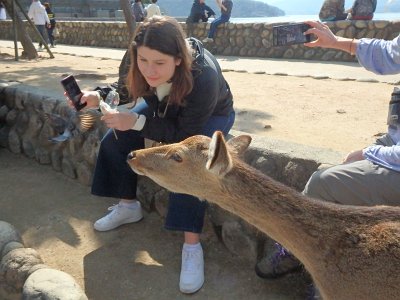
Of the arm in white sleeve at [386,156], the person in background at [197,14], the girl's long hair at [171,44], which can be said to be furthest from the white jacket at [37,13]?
the arm in white sleeve at [386,156]

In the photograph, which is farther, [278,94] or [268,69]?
[268,69]

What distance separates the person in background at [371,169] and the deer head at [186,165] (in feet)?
1.49

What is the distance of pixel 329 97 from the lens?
5.42 m

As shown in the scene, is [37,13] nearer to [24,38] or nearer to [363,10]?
[24,38]

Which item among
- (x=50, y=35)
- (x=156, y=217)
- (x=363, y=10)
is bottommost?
(x=50, y=35)

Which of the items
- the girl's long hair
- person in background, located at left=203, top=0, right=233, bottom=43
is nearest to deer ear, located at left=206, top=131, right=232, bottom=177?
the girl's long hair

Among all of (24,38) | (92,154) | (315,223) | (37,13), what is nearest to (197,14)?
(24,38)

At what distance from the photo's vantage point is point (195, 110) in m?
2.60

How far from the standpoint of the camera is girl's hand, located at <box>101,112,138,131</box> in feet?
8.38

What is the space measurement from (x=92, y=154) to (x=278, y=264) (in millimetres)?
2202

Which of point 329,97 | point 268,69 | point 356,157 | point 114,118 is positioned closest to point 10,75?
point 268,69

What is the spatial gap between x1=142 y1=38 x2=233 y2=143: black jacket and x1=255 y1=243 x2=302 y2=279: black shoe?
0.87 meters

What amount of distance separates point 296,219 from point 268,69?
685cm

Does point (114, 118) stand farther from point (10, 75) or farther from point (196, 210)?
point (10, 75)
